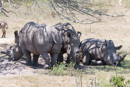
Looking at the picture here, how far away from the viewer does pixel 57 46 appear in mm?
7008

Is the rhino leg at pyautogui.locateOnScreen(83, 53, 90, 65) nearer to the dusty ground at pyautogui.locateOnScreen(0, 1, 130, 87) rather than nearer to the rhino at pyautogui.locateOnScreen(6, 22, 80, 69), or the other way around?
the rhino at pyautogui.locateOnScreen(6, 22, 80, 69)

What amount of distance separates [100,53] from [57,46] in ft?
7.52

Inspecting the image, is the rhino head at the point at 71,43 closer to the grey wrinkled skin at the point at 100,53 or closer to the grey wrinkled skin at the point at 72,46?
the grey wrinkled skin at the point at 72,46

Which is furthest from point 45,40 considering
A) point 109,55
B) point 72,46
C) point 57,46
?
point 109,55

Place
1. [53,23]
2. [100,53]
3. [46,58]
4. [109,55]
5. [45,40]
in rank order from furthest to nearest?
[53,23] < [100,53] < [109,55] < [46,58] < [45,40]

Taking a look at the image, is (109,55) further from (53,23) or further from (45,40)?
(53,23)

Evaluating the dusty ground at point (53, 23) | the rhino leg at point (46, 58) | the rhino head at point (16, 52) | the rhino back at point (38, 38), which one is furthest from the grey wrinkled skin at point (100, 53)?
the rhino head at point (16, 52)

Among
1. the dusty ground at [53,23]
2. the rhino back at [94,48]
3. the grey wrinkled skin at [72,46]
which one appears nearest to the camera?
the dusty ground at [53,23]

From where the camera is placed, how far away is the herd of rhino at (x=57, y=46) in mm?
6945

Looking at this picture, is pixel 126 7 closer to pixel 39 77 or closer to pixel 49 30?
pixel 49 30

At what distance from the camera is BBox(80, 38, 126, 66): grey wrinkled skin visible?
845 cm

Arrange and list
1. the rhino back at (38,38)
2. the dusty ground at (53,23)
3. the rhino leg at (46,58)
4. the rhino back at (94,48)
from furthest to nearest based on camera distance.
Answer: the rhino back at (94,48) < the rhino leg at (46,58) < the rhino back at (38,38) < the dusty ground at (53,23)

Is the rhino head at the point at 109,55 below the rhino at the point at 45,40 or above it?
below

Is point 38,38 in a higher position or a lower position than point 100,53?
higher
